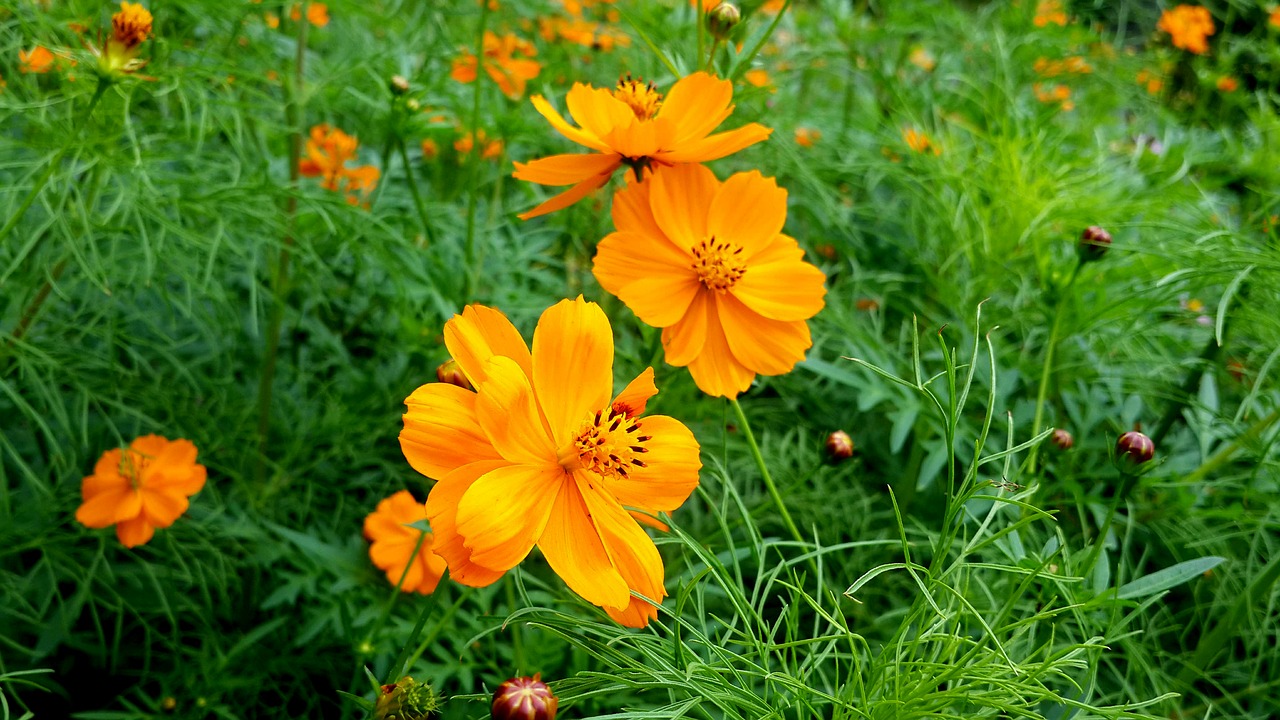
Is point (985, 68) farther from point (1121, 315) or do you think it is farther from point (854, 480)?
point (854, 480)

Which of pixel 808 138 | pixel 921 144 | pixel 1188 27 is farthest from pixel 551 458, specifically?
pixel 1188 27

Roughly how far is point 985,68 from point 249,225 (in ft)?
5.84

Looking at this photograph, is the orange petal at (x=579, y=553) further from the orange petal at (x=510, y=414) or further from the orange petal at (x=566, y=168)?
the orange petal at (x=566, y=168)

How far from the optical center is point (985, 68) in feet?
7.19

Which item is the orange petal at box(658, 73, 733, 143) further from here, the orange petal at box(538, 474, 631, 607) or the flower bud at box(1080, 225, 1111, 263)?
the flower bud at box(1080, 225, 1111, 263)

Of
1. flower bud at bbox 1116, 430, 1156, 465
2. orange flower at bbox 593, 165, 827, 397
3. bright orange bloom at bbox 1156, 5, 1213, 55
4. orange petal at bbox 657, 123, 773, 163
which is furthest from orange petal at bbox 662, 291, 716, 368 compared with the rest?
bright orange bloom at bbox 1156, 5, 1213, 55

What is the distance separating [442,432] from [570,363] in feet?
0.33

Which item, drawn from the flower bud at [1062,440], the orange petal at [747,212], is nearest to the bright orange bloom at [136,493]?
the orange petal at [747,212]

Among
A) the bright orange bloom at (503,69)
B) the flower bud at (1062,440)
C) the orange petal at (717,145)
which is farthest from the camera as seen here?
the bright orange bloom at (503,69)

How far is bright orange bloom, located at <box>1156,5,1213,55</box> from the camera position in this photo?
235cm

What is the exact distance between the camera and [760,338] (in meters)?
0.76

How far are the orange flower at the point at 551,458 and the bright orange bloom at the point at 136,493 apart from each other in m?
0.56

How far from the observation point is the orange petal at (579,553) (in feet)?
1.86

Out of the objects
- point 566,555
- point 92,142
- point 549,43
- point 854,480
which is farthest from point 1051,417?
point 549,43
